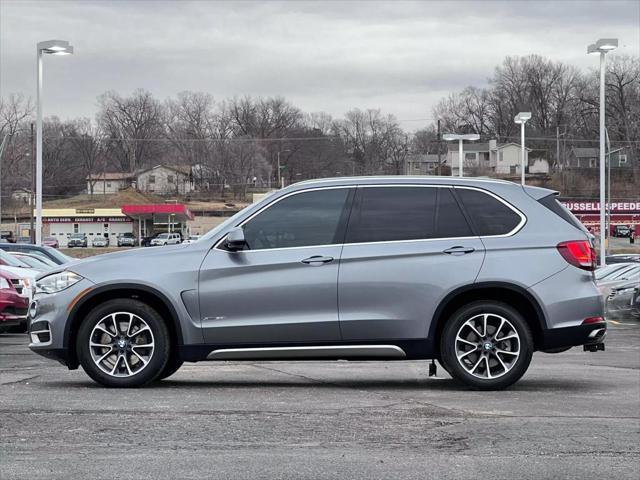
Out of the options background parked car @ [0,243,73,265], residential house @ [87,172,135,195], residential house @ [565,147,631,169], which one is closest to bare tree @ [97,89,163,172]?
residential house @ [87,172,135,195]

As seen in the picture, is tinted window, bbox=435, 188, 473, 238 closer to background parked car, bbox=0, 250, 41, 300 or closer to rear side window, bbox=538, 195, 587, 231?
rear side window, bbox=538, 195, 587, 231

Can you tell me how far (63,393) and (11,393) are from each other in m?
0.41

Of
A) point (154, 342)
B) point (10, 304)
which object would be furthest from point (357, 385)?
point (10, 304)

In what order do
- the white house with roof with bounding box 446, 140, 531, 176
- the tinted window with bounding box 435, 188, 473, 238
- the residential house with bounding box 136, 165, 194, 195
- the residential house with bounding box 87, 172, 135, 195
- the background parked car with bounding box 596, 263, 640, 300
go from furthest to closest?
the white house with roof with bounding box 446, 140, 531, 176, the residential house with bounding box 87, 172, 135, 195, the residential house with bounding box 136, 165, 194, 195, the background parked car with bounding box 596, 263, 640, 300, the tinted window with bounding box 435, 188, 473, 238

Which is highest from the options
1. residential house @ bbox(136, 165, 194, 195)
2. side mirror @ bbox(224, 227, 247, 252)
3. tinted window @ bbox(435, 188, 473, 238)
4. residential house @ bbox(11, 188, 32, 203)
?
residential house @ bbox(136, 165, 194, 195)

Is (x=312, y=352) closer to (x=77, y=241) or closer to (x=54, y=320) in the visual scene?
(x=54, y=320)

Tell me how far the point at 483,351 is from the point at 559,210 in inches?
56.4

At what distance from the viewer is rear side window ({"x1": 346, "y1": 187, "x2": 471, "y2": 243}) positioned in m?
8.29

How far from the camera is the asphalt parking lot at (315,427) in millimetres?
5320

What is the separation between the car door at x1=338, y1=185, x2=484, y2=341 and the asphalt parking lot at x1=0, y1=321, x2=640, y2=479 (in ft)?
1.94

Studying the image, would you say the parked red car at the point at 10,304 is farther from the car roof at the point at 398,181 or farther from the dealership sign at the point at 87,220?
the dealership sign at the point at 87,220

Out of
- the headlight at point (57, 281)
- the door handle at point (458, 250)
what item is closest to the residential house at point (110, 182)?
the headlight at point (57, 281)

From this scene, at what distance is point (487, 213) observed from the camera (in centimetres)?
842

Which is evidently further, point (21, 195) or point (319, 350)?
point (21, 195)
